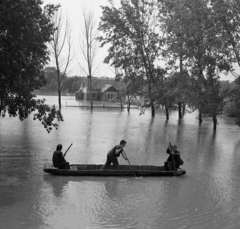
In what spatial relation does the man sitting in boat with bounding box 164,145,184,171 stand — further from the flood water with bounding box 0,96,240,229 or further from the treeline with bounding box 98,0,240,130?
the treeline with bounding box 98,0,240,130

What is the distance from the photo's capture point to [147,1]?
154 feet

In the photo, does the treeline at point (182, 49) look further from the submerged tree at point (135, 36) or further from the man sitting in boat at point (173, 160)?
the man sitting in boat at point (173, 160)

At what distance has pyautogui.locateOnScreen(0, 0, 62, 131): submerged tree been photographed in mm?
14344

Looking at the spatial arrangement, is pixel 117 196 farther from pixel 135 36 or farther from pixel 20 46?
pixel 135 36

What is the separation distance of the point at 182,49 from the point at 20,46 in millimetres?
21388

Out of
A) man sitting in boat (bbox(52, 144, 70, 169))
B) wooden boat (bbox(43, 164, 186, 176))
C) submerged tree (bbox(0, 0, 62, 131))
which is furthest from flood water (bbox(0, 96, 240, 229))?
submerged tree (bbox(0, 0, 62, 131))

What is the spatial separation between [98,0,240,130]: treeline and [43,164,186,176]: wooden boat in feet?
56.5

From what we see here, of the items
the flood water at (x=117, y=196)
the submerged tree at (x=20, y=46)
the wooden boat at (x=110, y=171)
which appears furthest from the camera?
the submerged tree at (x=20, y=46)

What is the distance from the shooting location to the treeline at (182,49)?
97.7 ft

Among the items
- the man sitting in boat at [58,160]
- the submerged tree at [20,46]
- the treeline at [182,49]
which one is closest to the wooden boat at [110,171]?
the man sitting in boat at [58,160]

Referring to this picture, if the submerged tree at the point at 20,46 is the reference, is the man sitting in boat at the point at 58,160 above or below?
below

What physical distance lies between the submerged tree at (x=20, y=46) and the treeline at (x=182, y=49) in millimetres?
16671

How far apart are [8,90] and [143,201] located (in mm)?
10151

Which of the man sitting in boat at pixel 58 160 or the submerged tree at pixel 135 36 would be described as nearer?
the man sitting in boat at pixel 58 160
